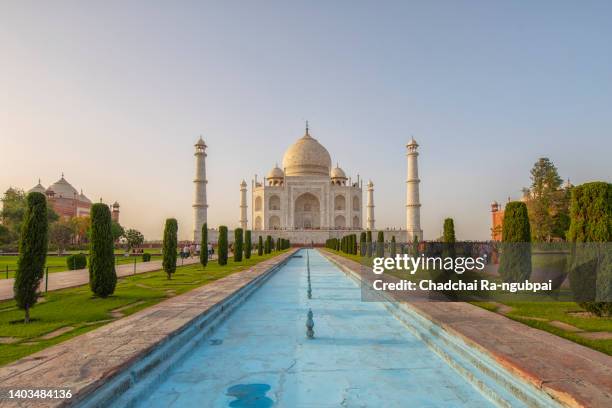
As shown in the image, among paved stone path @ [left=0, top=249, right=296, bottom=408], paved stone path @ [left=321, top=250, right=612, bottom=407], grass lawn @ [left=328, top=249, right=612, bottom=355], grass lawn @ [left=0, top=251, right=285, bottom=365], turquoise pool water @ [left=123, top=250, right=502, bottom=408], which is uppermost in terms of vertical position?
paved stone path @ [left=0, top=249, right=296, bottom=408]

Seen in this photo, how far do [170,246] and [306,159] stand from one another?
39.2 m

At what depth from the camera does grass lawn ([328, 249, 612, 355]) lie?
3918 mm

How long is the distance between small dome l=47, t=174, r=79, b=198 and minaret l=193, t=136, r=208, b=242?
23.9 m

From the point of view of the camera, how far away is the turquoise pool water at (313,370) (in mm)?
3018

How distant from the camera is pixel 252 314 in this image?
20.4 ft

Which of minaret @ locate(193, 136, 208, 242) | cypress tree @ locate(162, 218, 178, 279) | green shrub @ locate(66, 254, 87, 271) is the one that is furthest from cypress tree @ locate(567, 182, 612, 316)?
minaret @ locate(193, 136, 208, 242)

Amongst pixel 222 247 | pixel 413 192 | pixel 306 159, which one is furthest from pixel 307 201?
pixel 222 247

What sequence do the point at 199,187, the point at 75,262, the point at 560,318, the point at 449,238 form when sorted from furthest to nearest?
the point at 199,187 < the point at 75,262 < the point at 449,238 < the point at 560,318

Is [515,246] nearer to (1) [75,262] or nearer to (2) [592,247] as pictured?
(2) [592,247]

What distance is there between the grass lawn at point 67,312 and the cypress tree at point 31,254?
0.29 m

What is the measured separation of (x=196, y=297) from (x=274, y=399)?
155 inches

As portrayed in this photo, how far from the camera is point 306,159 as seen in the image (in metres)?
49.4

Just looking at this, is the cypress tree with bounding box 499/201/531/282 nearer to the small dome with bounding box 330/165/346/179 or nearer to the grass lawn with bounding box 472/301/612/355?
the grass lawn with bounding box 472/301/612/355

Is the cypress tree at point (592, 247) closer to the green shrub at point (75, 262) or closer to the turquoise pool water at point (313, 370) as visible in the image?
the turquoise pool water at point (313, 370)
